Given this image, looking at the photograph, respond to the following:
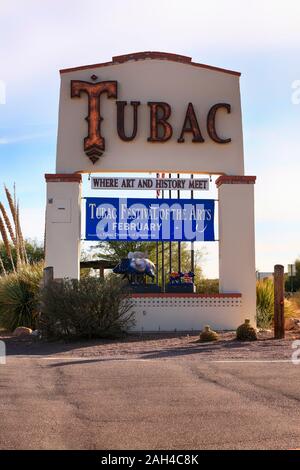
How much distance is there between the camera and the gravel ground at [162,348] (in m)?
13.9

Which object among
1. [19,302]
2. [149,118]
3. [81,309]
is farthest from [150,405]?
[19,302]

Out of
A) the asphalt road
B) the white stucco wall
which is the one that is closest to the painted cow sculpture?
the white stucco wall

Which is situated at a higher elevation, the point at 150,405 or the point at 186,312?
the point at 186,312

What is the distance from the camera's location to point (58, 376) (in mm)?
10742

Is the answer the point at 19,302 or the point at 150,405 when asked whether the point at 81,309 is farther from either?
the point at 150,405

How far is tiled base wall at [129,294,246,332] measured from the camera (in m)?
20.3

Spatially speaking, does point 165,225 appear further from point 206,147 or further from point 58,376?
point 58,376

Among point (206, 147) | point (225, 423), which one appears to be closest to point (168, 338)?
point (206, 147)

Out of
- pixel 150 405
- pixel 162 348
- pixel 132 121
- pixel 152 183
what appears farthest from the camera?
pixel 152 183

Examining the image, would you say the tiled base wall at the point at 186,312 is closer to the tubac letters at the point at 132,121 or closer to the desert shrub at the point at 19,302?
the desert shrub at the point at 19,302

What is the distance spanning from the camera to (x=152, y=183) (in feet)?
70.2

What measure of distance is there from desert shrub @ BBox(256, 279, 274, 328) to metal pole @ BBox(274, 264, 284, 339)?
4.50 meters

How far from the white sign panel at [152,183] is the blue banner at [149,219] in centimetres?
39

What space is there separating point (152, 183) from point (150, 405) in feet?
44.1
